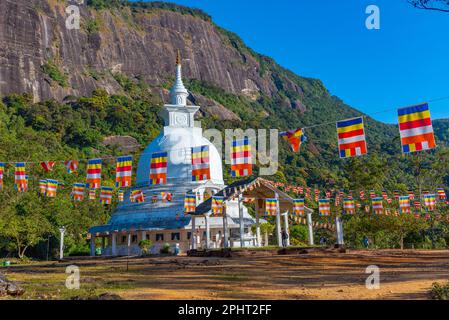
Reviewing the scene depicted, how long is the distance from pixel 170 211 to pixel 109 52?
110856mm

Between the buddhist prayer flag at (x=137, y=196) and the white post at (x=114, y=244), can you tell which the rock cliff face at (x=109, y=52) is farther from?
the buddhist prayer flag at (x=137, y=196)

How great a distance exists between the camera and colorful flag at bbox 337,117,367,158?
2055 cm

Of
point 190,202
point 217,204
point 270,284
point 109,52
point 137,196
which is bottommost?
point 270,284

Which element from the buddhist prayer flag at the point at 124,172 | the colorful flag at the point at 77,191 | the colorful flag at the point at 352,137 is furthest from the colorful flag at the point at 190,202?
the colorful flag at the point at 352,137

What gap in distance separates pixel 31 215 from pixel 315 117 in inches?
5745

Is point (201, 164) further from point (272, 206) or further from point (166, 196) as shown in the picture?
point (166, 196)

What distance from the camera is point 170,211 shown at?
40.5 m

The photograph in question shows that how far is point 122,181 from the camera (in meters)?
29.9

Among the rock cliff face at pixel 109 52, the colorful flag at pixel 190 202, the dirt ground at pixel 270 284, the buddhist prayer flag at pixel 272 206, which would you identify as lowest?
the dirt ground at pixel 270 284

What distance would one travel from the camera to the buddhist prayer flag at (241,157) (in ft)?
86.6

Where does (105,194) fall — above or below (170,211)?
above

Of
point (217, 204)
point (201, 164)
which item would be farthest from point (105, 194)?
point (201, 164)

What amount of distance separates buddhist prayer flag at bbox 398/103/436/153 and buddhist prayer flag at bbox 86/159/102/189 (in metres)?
18.9

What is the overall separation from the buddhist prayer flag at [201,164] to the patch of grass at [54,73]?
95.5 m
